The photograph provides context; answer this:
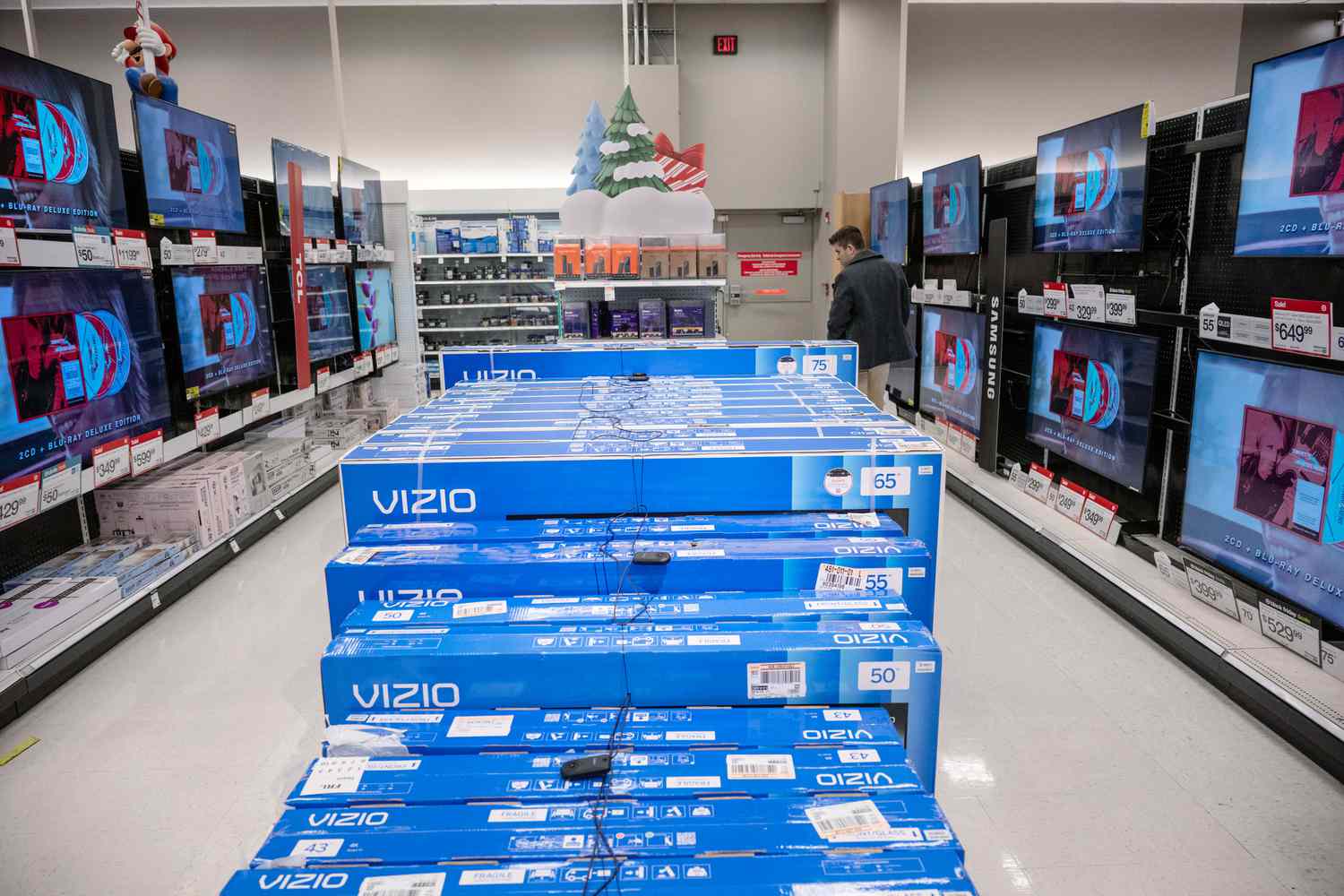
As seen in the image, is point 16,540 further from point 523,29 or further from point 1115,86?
point 1115,86

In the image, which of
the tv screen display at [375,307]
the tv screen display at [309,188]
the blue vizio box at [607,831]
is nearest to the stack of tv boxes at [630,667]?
the blue vizio box at [607,831]

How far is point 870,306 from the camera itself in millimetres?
6375

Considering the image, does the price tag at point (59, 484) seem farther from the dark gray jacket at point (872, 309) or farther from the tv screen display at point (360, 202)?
the dark gray jacket at point (872, 309)

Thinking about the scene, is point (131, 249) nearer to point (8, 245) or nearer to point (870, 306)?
point (8, 245)

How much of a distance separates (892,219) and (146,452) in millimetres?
6218

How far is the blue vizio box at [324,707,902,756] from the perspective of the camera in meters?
1.70

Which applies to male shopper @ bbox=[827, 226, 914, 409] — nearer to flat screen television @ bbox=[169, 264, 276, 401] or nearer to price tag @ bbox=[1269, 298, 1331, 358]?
price tag @ bbox=[1269, 298, 1331, 358]

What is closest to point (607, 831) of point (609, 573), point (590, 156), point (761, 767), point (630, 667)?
point (761, 767)

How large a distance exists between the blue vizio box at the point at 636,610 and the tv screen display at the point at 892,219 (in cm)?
567

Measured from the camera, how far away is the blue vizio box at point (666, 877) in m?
1.28

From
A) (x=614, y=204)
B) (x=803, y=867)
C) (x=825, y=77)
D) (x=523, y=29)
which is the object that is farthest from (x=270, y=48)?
(x=803, y=867)

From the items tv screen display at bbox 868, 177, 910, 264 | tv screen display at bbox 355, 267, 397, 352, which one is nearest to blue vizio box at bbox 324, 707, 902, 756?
tv screen display at bbox 868, 177, 910, 264

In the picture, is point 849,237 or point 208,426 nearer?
point 208,426

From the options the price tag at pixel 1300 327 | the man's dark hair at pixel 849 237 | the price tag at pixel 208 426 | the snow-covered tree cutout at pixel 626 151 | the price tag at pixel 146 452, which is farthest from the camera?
the man's dark hair at pixel 849 237
